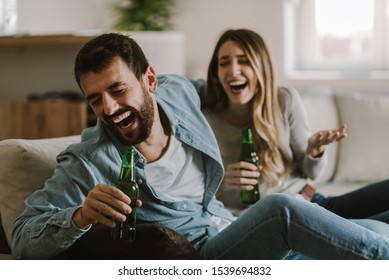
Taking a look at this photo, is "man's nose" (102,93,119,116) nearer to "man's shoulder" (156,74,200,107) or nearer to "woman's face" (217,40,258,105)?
"man's shoulder" (156,74,200,107)

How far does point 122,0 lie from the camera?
347cm

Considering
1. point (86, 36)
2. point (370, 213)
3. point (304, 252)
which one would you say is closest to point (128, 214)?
point (304, 252)

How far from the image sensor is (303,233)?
1.17 m

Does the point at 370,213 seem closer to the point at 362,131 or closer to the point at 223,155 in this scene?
the point at 223,155

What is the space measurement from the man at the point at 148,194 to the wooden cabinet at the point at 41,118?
Answer: 1676mm

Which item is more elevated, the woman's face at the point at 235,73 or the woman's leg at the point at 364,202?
the woman's face at the point at 235,73

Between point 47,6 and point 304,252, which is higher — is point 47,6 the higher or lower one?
the higher one

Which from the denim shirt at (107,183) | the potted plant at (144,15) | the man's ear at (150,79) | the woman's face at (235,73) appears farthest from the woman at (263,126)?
the potted plant at (144,15)

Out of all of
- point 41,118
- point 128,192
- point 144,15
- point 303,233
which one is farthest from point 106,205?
point 144,15

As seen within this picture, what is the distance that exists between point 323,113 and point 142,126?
130cm

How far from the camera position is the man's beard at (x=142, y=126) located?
49.4 inches

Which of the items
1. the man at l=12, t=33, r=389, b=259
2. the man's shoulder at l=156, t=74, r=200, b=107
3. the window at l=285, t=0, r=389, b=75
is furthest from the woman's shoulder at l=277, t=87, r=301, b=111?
the window at l=285, t=0, r=389, b=75

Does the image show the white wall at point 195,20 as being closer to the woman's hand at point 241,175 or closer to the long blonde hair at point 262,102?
the long blonde hair at point 262,102

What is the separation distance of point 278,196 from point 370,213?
23.5 inches
